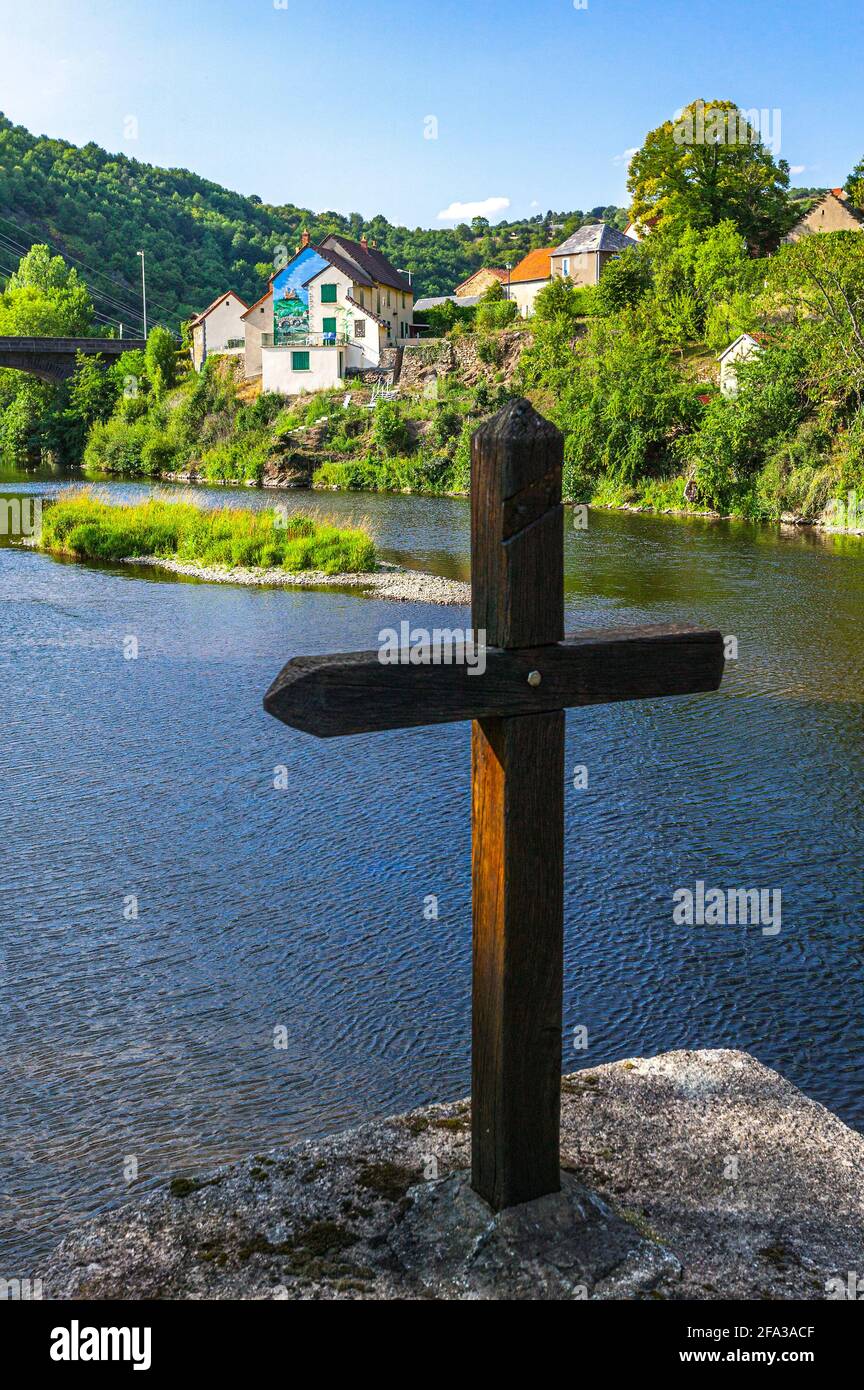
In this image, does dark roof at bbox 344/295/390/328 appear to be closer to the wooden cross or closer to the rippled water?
the rippled water

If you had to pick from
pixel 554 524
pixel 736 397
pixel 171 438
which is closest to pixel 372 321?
pixel 171 438

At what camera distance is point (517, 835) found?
3857 millimetres

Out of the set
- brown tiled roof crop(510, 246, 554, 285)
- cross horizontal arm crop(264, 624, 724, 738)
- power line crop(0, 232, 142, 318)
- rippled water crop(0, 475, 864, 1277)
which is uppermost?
power line crop(0, 232, 142, 318)

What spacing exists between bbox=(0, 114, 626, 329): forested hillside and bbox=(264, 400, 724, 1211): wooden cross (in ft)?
359

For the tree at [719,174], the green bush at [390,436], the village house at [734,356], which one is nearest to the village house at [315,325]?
the green bush at [390,436]

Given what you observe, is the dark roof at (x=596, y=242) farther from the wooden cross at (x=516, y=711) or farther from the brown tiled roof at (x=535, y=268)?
the wooden cross at (x=516, y=711)

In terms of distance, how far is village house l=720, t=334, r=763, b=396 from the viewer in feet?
142

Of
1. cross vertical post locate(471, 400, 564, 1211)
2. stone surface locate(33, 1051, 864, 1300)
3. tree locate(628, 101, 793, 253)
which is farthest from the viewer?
tree locate(628, 101, 793, 253)

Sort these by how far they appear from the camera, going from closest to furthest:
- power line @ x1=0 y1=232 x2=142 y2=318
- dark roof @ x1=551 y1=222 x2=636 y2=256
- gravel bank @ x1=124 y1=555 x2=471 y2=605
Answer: gravel bank @ x1=124 y1=555 x2=471 y2=605, dark roof @ x1=551 y1=222 x2=636 y2=256, power line @ x1=0 y1=232 x2=142 y2=318

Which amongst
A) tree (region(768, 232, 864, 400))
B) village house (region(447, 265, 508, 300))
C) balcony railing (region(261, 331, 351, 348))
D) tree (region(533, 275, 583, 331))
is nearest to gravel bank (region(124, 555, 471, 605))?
tree (region(768, 232, 864, 400))

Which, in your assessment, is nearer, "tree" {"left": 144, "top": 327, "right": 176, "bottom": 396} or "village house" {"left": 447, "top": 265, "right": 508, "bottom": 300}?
"tree" {"left": 144, "top": 327, "right": 176, "bottom": 396}

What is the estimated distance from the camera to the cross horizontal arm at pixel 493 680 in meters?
3.49

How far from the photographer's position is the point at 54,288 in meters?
94.7

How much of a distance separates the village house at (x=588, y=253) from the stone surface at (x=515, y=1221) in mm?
72530
